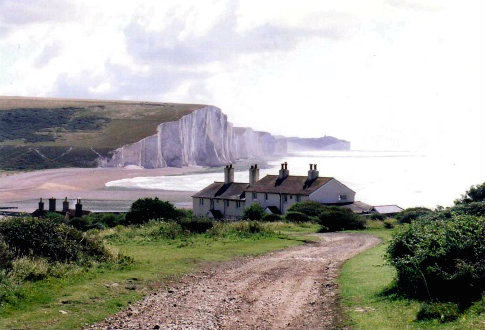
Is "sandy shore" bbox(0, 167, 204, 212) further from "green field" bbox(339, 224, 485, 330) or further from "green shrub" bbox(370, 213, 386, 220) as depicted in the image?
"green field" bbox(339, 224, 485, 330)

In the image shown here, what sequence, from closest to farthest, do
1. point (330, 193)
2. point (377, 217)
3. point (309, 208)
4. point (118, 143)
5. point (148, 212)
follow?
point (148, 212) → point (309, 208) → point (377, 217) → point (330, 193) → point (118, 143)

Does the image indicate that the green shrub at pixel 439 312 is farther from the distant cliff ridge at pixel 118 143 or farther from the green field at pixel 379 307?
the distant cliff ridge at pixel 118 143

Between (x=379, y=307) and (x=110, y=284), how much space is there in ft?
21.6

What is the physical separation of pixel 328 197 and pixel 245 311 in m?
44.0

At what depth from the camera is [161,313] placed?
13.6 meters

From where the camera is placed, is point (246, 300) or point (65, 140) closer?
point (246, 300)

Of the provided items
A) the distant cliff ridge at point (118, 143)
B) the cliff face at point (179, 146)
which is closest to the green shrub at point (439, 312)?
the distant cliff ridge at point (118, 143)

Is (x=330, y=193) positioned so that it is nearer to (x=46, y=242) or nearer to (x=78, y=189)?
(x=46, y=242)

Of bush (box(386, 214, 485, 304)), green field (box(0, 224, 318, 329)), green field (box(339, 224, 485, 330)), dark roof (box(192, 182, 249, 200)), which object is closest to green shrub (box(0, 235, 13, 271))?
green field (box(0, 224, 318, 329))

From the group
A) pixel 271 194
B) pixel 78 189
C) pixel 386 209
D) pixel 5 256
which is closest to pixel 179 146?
pixel 78 189

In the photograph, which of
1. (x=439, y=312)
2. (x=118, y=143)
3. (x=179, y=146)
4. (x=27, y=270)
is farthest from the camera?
(x=179, y=146)

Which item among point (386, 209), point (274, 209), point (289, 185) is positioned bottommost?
point (386, 209)

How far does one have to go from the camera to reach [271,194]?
58.1 meters

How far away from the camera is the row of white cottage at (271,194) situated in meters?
56.9
